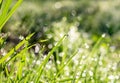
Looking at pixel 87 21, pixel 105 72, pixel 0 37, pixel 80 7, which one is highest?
pixel 0 37

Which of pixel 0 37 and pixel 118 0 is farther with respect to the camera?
pixel 118 0

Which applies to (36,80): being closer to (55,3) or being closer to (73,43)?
(73,43)

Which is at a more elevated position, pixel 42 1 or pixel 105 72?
pixel 105 72

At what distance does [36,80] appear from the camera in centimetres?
218

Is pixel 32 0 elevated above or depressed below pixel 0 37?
below

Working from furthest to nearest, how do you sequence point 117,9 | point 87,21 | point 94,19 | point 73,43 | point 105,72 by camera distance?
1. point 117,9
2. point 94,19
3. point 87,21
4. point 73,43
5. point 105,72

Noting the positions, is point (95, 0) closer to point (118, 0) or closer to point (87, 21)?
point (118, 0)

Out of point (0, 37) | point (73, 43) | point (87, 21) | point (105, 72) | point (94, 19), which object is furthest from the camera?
point (94, 19)

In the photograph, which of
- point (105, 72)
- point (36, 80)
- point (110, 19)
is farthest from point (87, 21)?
point (36, 80)

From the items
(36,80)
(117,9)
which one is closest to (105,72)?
(36,80)

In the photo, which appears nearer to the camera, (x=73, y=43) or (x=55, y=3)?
(x=73, y=43)

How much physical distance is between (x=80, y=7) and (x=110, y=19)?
155 cm

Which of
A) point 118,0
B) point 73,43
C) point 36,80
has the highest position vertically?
point 36,80

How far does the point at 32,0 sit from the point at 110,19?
3712 mm
